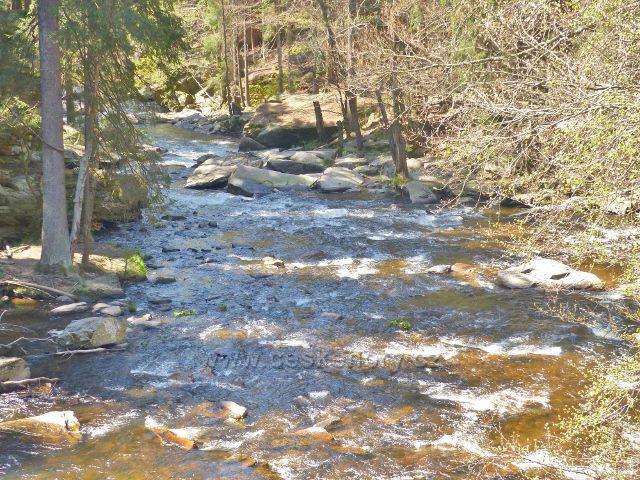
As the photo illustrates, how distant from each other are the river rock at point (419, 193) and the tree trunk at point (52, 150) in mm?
12551

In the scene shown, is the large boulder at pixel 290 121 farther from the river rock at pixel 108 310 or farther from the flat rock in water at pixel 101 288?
the river rock at pixel 108 310

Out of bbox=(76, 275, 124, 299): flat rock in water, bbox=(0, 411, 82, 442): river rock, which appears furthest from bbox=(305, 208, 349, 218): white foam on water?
bbox=(0, 411, 82, 442): river rock

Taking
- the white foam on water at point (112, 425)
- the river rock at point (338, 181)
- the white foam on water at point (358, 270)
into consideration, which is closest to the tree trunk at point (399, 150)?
the river rock at point (338, 181)

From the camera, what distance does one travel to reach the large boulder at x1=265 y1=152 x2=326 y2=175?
91.8ft

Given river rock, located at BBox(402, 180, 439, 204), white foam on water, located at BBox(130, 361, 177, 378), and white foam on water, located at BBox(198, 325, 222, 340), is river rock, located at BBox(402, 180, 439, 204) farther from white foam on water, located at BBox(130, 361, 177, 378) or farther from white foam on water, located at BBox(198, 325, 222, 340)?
white foam on water, located at BBox(130, 361, 177, 378)

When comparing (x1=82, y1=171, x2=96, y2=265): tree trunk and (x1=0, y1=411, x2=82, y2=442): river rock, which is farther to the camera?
(x1=82, y1=171, x2=96, y2=265): tree trunk

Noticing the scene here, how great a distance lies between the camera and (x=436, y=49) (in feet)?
35.9

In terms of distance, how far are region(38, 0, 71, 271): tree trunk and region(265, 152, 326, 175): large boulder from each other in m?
14.0

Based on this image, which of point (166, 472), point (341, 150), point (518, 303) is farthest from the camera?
point (341, 150)

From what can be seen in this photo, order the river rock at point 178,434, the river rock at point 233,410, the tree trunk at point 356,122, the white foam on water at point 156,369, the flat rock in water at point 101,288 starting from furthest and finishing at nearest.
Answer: the tree trunk at point 356,122 → the flat rock in water at point 101,288 → the white foam on water at point 156,369 → the river rock at point 233,410 → the river rock at point 178,434

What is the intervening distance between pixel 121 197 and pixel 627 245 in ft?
52.2

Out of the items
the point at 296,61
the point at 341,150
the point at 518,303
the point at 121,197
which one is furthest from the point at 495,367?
the point at 296,61

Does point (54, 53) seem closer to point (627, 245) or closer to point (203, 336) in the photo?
point (203, 336)

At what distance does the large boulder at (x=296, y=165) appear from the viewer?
28.0 meters
